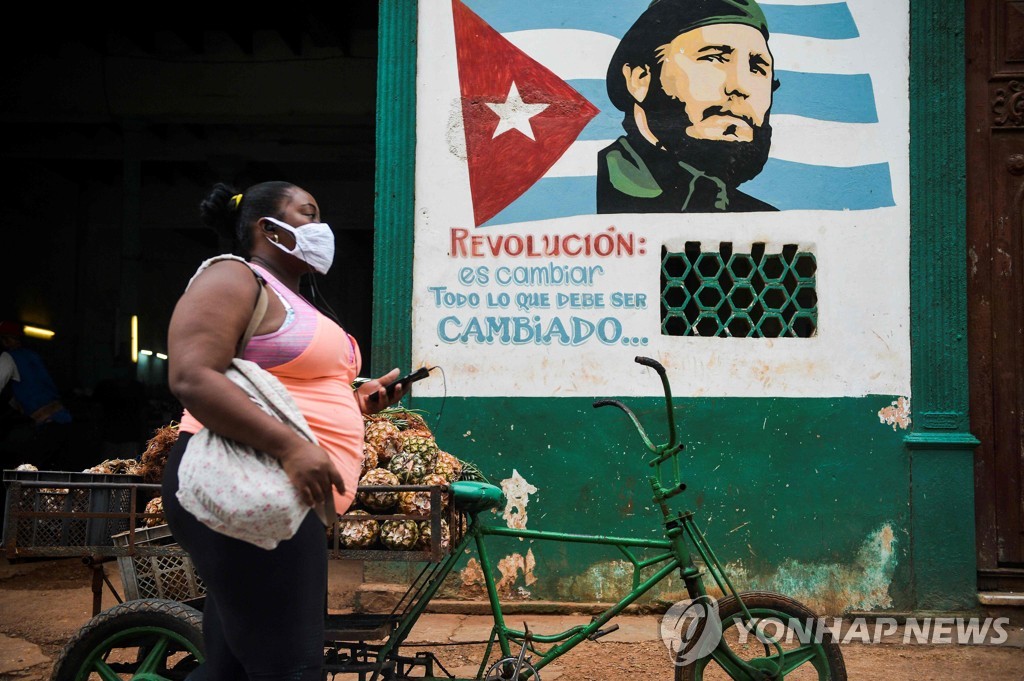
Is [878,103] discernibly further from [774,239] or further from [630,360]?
[630,360]

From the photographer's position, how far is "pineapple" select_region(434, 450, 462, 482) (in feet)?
11.6

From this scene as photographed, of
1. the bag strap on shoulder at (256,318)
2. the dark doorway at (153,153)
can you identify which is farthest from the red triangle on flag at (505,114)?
the dark doorway at (153,153)

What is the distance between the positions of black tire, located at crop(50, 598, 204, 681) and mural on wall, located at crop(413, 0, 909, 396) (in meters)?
2.59

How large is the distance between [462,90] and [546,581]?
308cm

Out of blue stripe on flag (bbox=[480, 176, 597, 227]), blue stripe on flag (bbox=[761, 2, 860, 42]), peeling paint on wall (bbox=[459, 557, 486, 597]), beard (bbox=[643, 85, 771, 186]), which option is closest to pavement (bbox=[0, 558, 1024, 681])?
peeling paint on wall (bbox=[459, 557, 486, 597])

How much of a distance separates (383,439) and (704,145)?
9.78 feet

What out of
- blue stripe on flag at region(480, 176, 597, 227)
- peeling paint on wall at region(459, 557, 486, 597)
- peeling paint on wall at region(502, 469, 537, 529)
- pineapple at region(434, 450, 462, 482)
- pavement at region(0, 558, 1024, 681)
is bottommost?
pavement at region(0, 558, 1024, 681)

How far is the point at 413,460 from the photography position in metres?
3.50

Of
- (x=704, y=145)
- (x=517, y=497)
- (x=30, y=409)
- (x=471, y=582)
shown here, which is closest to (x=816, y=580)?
(x=517, y=497)

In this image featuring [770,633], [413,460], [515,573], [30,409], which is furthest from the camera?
[30,409]

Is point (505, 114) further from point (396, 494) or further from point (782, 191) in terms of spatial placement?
point (396, 494)

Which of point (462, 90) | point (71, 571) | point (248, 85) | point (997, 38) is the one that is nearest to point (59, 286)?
point (248, 85)

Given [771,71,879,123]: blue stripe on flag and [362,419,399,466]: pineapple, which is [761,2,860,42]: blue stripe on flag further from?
[362,419,399,466]: pineapple

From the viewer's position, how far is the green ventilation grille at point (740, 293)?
214 inches
